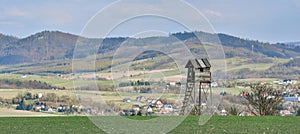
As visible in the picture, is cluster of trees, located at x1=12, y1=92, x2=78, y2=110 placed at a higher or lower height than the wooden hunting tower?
lower

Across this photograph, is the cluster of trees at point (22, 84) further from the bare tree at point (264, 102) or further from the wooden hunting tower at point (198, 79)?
the bare tree at point (264, 102)

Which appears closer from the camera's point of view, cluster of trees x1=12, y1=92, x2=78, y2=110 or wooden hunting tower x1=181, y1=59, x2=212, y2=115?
wooden hunting tower x1=181, y1=59, x2=212, y2=115

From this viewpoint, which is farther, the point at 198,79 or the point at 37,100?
the point at 37,100

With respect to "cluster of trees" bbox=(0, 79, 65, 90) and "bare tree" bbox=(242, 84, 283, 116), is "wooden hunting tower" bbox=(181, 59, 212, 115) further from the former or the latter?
"cluster of trees" bbox=(0, 79, 65, 90)

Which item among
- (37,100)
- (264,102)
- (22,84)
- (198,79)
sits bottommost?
(37,100)

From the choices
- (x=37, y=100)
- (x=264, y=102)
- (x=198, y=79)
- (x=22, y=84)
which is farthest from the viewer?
(x=22, y=84)

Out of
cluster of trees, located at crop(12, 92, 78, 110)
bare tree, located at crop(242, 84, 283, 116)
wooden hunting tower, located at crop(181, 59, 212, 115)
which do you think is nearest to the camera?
wooden hunting tower, located at crop(181, 59, 212, 115)

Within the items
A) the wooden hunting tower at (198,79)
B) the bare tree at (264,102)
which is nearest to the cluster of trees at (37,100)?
the wooden hunting tower at (198,79)

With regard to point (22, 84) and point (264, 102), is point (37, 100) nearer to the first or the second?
point (22, 84)

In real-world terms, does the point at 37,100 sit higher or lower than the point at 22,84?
lower

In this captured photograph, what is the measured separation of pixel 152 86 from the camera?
30609 mm

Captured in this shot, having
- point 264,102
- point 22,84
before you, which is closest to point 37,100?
point 22,84

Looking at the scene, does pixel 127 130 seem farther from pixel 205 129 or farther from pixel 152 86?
pixel 152 86

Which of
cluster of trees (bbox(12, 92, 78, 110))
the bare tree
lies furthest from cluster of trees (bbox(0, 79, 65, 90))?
the bare tree
